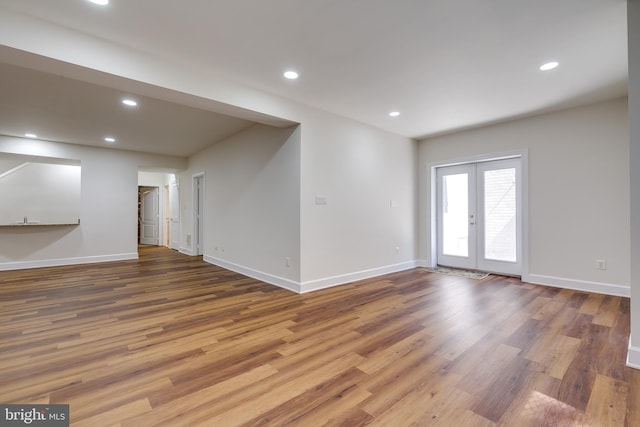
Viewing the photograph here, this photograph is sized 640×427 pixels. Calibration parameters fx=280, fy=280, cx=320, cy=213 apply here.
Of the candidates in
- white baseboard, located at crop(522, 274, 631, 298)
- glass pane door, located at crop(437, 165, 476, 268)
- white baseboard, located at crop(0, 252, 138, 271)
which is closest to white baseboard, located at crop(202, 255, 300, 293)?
white baseboard, located at crop(0, 252, 138, 271)

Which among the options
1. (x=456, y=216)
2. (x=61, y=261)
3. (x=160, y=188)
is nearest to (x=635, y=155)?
(x=456, y=216)

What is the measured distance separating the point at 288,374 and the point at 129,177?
6.93m

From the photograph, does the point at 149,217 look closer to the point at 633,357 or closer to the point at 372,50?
the point at 372,50

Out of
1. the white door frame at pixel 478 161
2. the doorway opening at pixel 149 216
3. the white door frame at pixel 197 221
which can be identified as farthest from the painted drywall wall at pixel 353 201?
the doorway opening at pixel 149 216

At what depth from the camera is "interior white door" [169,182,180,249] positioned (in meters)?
8.54

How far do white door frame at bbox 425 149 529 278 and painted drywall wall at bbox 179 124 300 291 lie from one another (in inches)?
122

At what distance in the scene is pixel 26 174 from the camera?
5.92 m

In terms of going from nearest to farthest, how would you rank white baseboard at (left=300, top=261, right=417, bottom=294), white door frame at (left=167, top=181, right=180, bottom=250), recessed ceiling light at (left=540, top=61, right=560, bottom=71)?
recessed ceiling light at (left=540, top=61, right=560, bottom=71), white baseboard at (left=300, top=261, right=417, bottom=294), white door frame at (left=167, top=181, right=180, bottom=250)

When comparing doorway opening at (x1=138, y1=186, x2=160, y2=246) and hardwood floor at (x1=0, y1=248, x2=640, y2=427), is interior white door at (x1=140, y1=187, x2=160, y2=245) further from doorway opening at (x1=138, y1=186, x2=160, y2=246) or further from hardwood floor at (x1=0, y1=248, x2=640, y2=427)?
hardwood floor at (x1=0, y1=248, x2=640, y2=427)

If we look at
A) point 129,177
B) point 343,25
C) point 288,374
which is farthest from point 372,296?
point 129,177

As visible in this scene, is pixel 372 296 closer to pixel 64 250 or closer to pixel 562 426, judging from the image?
pixel 562 426

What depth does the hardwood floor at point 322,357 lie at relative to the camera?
62.4 inches

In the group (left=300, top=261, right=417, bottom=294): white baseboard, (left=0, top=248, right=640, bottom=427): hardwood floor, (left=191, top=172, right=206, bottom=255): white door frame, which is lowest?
(left=0, top=248, right=640, bottom=427): hardwood floor

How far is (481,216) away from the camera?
5.10 m
